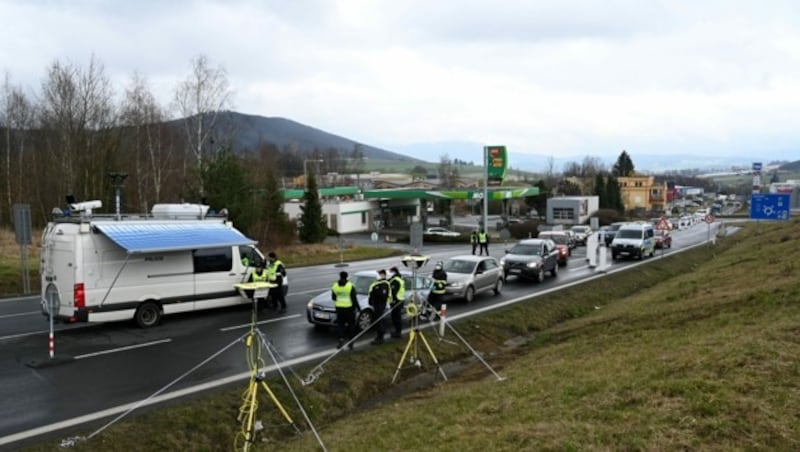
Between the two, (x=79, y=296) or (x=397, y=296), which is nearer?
(x=79, y=296)

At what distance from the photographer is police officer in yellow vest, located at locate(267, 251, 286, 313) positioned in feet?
54.4

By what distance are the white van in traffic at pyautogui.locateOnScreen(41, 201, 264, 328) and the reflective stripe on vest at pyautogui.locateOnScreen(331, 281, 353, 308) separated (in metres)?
4.06

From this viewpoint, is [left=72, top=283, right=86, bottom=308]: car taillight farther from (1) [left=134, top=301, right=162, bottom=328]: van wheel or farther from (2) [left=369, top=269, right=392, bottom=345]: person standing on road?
(2) [left=369, top=269, right=392, bottom=345]: person standing on road

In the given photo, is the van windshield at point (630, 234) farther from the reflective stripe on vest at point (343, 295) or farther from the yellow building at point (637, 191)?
the yellow building at point (637, 191)

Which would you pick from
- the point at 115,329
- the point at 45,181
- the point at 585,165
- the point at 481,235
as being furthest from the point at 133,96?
the point at 585,165

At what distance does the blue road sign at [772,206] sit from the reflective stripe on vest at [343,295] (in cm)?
3184

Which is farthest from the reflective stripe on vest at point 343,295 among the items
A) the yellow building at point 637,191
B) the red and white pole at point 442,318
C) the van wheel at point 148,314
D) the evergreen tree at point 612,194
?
the yellow building at point 637,191

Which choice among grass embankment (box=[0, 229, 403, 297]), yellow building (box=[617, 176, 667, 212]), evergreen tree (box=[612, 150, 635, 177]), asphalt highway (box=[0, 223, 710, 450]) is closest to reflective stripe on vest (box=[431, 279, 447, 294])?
asphalt highway (box=[0, 223, 710, 450])

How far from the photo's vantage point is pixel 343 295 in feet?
43.1

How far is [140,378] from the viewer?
35.3ft

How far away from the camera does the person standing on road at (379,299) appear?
13.9m

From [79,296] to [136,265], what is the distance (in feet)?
4.77

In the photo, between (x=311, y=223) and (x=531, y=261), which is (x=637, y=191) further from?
(x=531, y=261)

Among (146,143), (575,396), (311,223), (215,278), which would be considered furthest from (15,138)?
(575,396)
